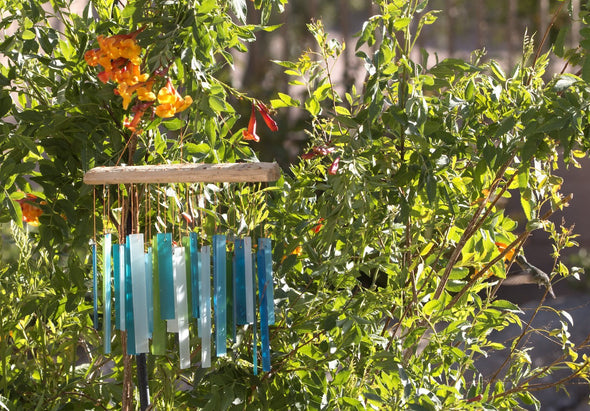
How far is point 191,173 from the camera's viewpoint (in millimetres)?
1255

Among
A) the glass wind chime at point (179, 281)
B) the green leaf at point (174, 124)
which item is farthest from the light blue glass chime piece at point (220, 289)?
the green leaf at point (174, 124)

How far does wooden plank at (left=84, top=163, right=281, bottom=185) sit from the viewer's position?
1.22 metres

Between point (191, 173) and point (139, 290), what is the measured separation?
24 centimetres

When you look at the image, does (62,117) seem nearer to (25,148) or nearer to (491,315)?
(25,148)

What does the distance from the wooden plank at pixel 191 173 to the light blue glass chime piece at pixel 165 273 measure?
0.37 ft

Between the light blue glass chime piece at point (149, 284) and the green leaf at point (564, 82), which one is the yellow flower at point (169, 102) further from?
the green leaf at point (564, 82)

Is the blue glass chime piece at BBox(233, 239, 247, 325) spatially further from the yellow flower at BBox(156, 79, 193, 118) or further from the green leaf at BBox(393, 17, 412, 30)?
the green leaf at BBox(393, 17, 412, 30)

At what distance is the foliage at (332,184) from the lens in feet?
4.52

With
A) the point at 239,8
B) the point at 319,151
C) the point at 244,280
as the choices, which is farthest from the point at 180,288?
the point at 239,8

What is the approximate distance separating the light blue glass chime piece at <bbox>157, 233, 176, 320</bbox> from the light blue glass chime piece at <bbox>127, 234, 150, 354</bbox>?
0.03 metres

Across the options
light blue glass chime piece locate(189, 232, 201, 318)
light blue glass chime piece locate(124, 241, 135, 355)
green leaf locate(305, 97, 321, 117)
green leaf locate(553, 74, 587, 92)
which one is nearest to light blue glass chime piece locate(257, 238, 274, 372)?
light blue glass chime piece locate(189, 232, 201, 318)

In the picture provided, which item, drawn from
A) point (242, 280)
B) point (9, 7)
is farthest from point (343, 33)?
point (242, 280)

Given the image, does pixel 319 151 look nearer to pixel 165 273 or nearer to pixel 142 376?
pixel 165 273

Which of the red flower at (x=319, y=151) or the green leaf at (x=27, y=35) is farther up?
the green leaf at (x=27, y=35)
